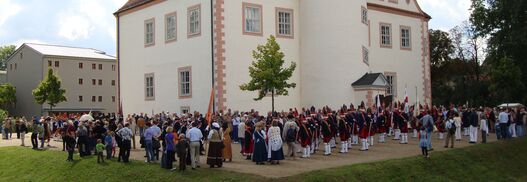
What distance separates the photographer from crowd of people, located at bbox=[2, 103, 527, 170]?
A: 2270cm

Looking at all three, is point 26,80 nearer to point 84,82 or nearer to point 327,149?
point 84,82

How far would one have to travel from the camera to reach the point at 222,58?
37.5 meters

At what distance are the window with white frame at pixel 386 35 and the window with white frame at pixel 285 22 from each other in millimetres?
10374

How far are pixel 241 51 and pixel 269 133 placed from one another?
16.2 meters

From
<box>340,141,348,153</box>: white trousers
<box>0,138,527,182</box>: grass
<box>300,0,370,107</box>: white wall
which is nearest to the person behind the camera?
<box>0,138,527,182</box>: grass

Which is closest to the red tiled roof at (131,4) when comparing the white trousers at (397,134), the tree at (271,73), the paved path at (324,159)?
the tree at (271,73)

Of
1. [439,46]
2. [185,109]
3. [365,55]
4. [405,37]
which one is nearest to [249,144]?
[185,109]

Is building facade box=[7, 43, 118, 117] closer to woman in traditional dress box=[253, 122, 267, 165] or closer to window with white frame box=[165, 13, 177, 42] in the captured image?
window with white frame box=[165, 13, 177, 42]

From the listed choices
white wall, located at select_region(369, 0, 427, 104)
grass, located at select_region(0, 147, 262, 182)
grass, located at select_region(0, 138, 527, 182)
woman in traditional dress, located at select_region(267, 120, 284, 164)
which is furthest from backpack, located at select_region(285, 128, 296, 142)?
white wall, located at select_region(369, 0, 427, 104)

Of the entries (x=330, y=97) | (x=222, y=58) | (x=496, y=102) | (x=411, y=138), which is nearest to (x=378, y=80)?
(x=330, y=97)

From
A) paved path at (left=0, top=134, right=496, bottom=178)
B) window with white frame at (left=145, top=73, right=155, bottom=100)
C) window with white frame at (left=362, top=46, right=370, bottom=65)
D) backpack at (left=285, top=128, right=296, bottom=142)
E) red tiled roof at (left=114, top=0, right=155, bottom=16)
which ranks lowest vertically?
paved path at (left=0, top=134, right=496, bottom=178)

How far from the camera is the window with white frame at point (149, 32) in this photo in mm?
44438

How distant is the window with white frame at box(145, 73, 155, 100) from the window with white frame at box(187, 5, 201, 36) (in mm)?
5959

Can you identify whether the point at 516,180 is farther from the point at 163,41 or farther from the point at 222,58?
the point at 163,41
